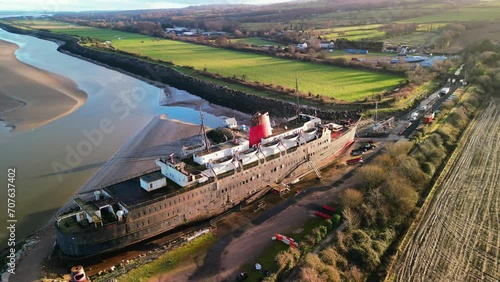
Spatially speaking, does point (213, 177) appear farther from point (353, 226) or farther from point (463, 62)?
point (463, 62)

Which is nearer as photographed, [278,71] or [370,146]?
[370,146]

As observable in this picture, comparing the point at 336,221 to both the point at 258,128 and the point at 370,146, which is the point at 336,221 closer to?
the point at 258,128

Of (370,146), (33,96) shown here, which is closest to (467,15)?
(370,146)

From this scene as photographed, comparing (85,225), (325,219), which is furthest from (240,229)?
(85,225)

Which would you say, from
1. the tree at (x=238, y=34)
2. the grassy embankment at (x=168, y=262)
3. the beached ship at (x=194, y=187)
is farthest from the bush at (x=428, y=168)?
the tree at (x=238, y=34)

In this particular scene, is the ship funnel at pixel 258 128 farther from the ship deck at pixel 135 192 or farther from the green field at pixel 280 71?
the green field at pixel 280 71

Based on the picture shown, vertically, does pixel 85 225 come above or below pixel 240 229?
above
